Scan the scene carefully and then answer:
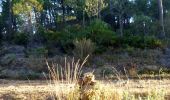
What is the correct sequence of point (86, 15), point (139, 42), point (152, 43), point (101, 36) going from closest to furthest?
point (152, 43), point (139, 42), point (101, 36), point (86, 15)

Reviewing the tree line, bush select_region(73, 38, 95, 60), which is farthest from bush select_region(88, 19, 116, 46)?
bush select_region(73, 38, 95, 60)

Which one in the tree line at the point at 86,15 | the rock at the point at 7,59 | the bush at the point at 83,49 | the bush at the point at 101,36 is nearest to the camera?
the bush at the point at 83,49

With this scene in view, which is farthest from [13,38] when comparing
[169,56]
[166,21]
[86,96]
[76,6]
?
[86,96]

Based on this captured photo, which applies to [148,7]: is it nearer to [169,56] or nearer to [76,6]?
[76,6]

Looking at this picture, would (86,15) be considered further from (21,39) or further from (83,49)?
(83,49)

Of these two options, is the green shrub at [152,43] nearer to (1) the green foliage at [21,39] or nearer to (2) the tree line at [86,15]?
(2) the tree line at [86,15]

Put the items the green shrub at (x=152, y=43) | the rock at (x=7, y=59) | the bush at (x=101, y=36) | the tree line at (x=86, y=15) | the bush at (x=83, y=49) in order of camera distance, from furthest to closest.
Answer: the tree line at (x=86, y=15), the bush at (x=101, y=36), the green shrub at (x=152, y=43), the rock at (x=7, y=59), the bush at (x=83, y=49)

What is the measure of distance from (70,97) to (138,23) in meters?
24.9

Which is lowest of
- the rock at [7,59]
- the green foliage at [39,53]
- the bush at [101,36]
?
the rock at [7,59]

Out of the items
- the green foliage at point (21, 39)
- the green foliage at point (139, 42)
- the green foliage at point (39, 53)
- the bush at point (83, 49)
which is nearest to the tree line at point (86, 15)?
the green foliage at point (21, 39)

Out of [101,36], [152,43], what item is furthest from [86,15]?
[152,43]

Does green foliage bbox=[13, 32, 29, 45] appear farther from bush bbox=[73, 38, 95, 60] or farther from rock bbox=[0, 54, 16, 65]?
bush bbox=[73, 38, 95, 60]

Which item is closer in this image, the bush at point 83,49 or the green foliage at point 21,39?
the bush at point 83,49

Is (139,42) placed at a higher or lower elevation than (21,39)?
higher
